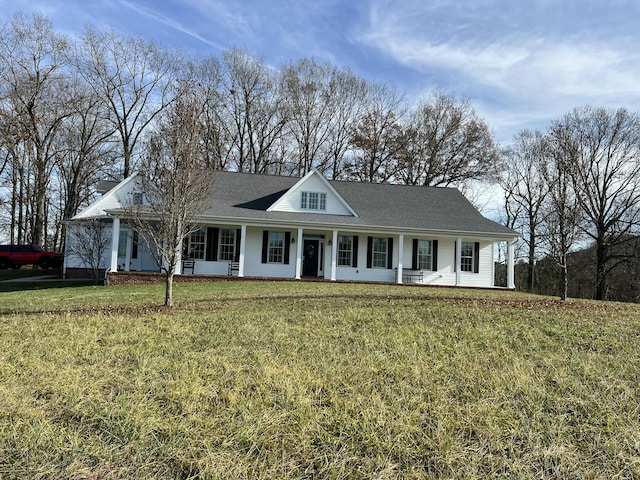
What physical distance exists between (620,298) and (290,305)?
109ft

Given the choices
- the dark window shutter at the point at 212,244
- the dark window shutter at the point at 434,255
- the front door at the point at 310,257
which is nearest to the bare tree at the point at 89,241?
the dark window shutter at the point at 212,244

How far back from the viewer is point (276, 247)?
61.3 feet

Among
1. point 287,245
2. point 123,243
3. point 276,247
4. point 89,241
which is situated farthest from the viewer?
point 123,243

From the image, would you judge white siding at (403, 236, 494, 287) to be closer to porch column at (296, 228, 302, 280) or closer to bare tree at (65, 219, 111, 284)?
porch column at (296, 228, 302, 280)

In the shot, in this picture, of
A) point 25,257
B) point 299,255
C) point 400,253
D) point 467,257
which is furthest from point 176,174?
point 25,257

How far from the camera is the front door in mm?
19500

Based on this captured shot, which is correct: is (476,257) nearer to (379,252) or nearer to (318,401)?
(379,252)

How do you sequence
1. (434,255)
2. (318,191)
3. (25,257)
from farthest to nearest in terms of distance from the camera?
(25,257) → (434,255) → (318,191)

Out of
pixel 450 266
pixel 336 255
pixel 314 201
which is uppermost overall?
pixel 314 201

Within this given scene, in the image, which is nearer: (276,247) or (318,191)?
(276,247)

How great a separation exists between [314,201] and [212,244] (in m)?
5.03

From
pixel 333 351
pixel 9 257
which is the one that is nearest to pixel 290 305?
pixel 333 351

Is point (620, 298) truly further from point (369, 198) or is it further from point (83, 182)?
point (83, 182)

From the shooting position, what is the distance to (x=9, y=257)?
2456 cm
